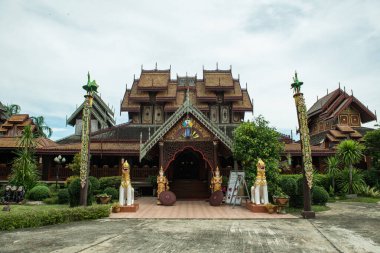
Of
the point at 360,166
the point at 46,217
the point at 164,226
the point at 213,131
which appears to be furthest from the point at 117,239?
the point at 360,166

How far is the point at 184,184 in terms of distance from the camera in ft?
61.3

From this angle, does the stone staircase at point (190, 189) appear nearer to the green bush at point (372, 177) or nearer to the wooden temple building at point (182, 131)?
the wooden temple building at point (182, 131)

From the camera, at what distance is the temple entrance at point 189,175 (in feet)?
60.3

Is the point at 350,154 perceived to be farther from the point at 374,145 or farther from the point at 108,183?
the point at 108,183

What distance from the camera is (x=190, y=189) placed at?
60.7ft

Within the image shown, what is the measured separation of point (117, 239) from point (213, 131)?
366 inches

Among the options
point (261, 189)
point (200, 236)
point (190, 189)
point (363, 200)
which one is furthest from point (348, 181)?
point (200, 236)

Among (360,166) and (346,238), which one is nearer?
(346,238)

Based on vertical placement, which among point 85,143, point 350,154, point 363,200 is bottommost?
point 363,200

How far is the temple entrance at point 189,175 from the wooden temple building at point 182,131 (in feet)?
0.21

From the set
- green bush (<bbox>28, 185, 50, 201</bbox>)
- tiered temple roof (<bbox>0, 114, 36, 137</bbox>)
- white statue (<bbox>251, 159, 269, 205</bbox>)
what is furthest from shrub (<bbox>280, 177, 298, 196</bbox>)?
tiered temple roof (<bbox>0, 114, 36, 137</bbox>)

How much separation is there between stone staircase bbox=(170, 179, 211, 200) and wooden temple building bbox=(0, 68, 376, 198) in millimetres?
65

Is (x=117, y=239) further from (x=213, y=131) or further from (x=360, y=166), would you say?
(x=360, y=166)

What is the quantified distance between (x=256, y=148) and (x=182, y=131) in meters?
4.15
